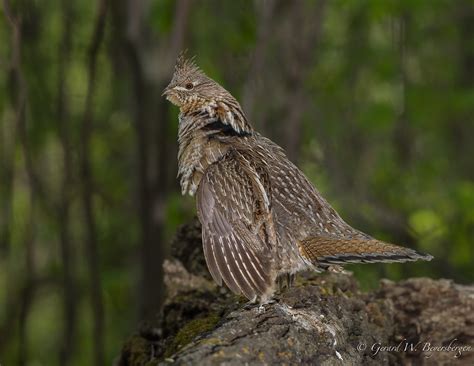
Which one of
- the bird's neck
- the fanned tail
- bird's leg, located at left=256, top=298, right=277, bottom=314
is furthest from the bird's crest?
bird's leg, located at left=256, top=298, right=277, bottom=314

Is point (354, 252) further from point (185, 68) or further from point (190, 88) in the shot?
point (185, 68)

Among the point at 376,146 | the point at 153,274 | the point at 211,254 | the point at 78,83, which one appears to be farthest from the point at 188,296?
the point at 78,83

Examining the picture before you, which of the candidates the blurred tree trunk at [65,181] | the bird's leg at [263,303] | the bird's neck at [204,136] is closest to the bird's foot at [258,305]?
the bird's leg at [263,303]

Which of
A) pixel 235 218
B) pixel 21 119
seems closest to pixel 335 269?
pixel 235 218

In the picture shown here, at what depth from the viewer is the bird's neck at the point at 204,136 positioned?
179 inches

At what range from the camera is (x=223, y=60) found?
10.8 meters

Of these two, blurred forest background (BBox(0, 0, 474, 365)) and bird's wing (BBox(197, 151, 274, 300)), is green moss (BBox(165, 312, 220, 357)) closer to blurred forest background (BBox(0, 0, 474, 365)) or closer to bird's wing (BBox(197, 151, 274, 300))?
bird's wing (BBox(197, 151, 274, 300))

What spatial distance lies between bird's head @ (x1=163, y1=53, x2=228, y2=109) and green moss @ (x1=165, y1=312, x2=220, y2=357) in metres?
1.56

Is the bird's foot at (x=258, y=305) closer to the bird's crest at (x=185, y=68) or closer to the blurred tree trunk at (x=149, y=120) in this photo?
the bird's crest at (x=185, y=68)

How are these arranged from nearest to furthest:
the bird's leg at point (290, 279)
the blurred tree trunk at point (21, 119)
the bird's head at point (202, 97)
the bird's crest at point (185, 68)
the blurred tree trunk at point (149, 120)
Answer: the bird's leg at point (290, 279)
the bird's head at point (202, 97)
the bird's crest at point (185, 68)
the blurred tree trunk at point (21, 119)
the blurred tree trunk at point (149, 120)

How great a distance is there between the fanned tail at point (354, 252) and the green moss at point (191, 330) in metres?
0.57

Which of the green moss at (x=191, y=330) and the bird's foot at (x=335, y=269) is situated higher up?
the bird's foot at (x=335, y=269)

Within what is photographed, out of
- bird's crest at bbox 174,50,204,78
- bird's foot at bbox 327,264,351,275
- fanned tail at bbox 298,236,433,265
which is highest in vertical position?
bird's crest at bbox 174,50,204,78

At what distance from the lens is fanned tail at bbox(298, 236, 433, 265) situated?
3912mm
